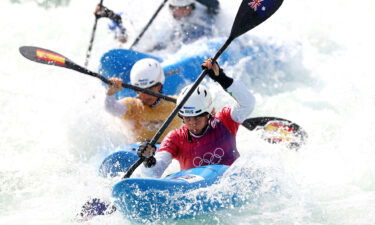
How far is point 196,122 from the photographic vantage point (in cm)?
415

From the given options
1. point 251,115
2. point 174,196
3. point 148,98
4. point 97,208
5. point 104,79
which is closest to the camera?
point 174,196

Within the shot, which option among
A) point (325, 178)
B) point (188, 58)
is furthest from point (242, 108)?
point (188, 58)

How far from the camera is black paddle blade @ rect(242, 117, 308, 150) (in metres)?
5.63

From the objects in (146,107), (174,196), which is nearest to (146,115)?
(146,107)

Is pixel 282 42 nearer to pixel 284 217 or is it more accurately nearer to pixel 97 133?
pixel 97 133

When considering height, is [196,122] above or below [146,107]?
below

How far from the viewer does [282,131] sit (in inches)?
225

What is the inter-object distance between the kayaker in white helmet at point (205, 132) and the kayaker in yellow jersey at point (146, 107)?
1.00 metres

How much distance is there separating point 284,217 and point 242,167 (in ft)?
1.67

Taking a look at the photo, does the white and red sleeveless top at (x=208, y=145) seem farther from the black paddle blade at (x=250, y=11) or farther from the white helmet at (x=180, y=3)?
the white helmet at (x=180, y=3)

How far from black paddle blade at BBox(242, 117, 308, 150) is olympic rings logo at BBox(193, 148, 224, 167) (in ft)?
4.91

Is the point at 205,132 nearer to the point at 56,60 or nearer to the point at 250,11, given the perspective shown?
the point at 250,11

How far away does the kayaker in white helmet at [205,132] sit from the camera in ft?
13.4

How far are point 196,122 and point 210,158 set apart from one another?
297 millimetres
